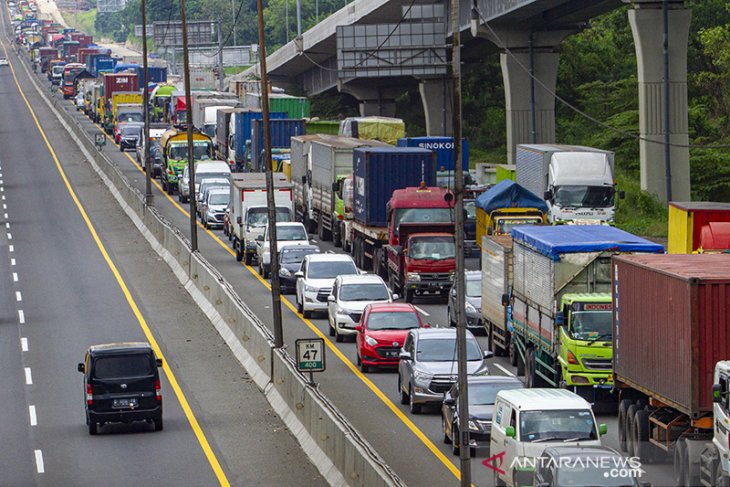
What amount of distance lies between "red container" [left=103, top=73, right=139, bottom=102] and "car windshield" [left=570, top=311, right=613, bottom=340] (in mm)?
91818

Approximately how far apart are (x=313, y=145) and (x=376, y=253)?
1266 centimetres

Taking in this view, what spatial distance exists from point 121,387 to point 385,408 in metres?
5.34

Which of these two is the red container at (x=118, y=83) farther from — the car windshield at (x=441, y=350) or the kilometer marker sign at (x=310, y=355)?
the kilometer marker sign at (x=310, y=355)

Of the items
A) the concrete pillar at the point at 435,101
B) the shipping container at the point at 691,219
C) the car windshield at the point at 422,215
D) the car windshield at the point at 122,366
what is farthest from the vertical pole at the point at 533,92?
the car windshield at the point at 122,366

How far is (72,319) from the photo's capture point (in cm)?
4597

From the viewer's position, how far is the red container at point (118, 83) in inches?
4665

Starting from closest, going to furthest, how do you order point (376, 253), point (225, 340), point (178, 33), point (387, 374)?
1. point (387, 374)
2. point (225, 340)
3. point (376, 253)
4. point (178, 33)

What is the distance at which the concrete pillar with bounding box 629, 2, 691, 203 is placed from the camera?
61.3 metres

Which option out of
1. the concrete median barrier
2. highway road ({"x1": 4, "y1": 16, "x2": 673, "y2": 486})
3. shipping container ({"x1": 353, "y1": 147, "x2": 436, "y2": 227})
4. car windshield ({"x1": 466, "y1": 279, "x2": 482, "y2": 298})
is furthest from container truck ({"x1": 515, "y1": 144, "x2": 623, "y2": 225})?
the concrete median barrier

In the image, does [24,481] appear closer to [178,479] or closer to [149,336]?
[178,479]

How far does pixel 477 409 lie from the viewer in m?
27.0

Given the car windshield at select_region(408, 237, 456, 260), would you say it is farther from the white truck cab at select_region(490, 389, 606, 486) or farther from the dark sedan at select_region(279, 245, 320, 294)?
the white truck cab at select_region(490, 389, 606, 486)

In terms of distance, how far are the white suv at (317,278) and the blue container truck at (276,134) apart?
1190 inches

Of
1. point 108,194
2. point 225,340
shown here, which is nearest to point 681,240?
point 225,340
